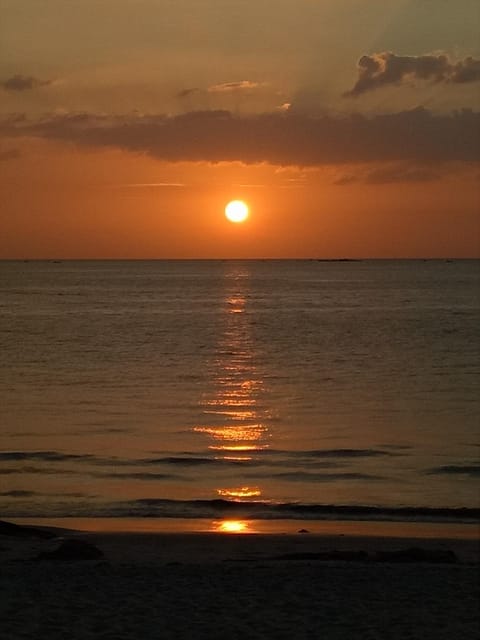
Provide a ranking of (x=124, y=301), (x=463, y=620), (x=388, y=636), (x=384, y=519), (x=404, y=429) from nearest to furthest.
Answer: (x=388, y=636), (x=463, y=620), (x=384, y=519), (x=404, y=429), (x=124, y=301)

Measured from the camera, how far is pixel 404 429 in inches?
1078

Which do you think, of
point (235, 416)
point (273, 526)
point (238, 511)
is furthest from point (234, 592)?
point (235, 416)

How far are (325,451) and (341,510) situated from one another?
5606mm

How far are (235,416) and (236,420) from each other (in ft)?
2.52

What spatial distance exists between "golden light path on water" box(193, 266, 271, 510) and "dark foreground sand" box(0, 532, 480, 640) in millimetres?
2703

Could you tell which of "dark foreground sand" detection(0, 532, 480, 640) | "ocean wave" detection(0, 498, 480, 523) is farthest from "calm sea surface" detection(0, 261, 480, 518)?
"dark foreground sand" detection(0, 532, 480, 640)

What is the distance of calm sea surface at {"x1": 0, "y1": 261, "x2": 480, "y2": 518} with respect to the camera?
19.4 m

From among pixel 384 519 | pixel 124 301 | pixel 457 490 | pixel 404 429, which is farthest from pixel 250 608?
pixel 124 301

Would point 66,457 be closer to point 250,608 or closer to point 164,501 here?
point 164,501

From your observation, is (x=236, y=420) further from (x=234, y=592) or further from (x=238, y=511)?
(x=234, y=592)

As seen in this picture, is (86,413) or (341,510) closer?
(341,510)

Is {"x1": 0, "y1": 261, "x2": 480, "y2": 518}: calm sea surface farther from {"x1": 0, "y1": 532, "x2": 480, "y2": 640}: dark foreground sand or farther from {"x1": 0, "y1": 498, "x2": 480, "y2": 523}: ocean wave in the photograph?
{"x1": 0, "y1": 532, "x2": 480, "y2": 640}: dark foreground sand

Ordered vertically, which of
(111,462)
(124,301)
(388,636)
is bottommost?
(388,636)

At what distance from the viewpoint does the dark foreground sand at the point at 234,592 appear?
34.1 feet
